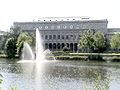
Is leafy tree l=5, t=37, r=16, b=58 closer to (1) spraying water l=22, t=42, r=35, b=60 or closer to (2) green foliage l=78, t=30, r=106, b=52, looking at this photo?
(1) spraying water l=22, t=42, r=35, b=60

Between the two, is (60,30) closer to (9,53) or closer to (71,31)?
(71,31)

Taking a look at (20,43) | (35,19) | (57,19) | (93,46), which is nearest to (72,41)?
(57,19)

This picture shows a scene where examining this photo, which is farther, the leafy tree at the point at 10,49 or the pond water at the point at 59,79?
the leafy tree at the point at 10,49

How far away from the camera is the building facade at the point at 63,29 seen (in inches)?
4756

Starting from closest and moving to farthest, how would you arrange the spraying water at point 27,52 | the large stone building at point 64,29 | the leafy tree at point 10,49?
1. the spraying water at point 27,52
2. the leafy tree at point 10,49
3. the large stone building at point 64,29

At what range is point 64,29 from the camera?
123375 millimetres

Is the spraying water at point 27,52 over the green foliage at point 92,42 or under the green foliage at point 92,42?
under

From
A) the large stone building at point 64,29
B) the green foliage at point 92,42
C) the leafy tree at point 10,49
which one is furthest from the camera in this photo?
the large stone building at point 64,29

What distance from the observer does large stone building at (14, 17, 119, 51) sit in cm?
12081

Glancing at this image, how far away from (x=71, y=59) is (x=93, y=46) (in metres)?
11.4

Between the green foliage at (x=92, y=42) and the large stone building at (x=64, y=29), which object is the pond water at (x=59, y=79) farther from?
the large stone building at (x=64, y=29)

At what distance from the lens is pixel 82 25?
122 meters

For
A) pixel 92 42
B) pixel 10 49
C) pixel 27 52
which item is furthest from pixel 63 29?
pixel 27 52

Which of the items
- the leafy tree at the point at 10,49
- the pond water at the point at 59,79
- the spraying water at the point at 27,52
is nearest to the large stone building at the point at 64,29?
the leafy tree at the point at 10,49
